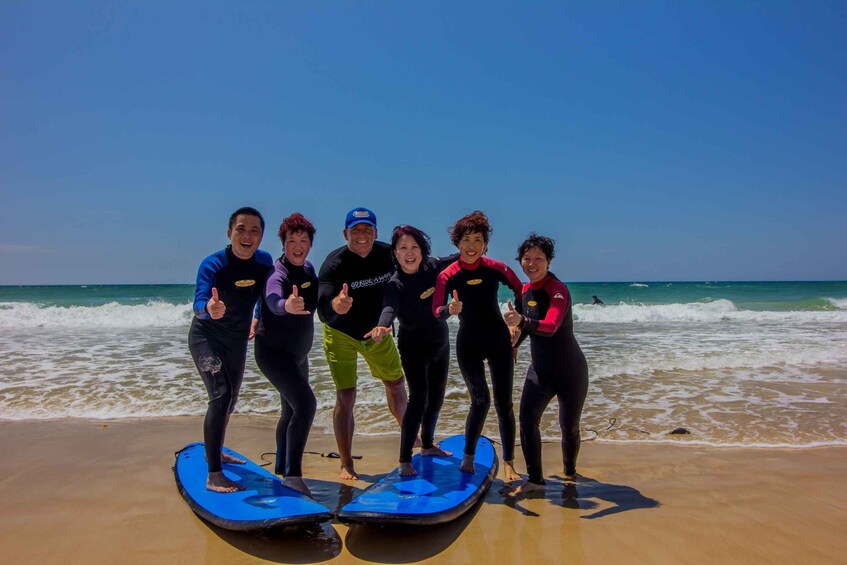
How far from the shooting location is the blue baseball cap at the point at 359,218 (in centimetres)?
423

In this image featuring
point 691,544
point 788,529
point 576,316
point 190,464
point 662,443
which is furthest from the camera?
point 576,316

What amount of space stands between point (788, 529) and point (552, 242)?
255cm

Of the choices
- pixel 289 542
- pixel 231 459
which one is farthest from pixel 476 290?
pixel 231 459

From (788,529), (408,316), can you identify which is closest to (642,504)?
(788,529)

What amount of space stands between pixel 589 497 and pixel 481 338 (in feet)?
4.89

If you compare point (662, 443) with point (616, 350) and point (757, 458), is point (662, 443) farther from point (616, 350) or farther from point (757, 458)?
point (616, 350)

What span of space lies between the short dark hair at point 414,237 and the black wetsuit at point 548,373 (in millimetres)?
983

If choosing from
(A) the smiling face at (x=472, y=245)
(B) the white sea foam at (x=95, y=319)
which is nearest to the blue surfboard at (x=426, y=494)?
(A) the smiling face at (x=472, y=245)

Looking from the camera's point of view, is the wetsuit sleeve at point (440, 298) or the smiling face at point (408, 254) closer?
the wetsuit sleeve at point (440, 298)

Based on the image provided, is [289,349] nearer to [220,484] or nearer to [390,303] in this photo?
[390,303]

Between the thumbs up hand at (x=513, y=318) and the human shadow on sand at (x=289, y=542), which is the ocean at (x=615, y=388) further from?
the human shadow on sand at (x=289, y=542)

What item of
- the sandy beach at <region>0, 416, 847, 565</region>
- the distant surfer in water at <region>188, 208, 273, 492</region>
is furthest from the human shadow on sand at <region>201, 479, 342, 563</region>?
the distant surfer in water at <region>188, 208, 273, 492</region>

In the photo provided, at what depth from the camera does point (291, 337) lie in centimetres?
402

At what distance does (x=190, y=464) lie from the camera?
4.30 metres
